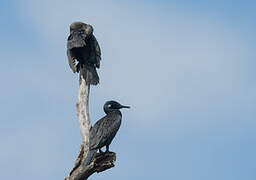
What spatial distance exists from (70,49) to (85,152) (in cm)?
183

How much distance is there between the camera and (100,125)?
999 centimetres

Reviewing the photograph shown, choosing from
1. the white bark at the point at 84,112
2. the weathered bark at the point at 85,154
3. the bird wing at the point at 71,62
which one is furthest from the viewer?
the bird wing at the point at 71,62

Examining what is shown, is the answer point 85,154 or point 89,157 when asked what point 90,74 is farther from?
point 89,157

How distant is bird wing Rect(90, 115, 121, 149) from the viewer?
9.66 metres

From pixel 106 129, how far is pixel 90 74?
39.3 inches

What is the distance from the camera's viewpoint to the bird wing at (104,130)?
966cm

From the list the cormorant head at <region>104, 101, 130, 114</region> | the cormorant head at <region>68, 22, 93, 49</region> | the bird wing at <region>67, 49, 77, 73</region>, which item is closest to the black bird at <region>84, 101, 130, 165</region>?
the cormorant head at <region>104, 101, 130, 114</region>

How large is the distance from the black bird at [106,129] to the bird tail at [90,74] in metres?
0.60

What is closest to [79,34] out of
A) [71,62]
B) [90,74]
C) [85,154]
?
[71,62]

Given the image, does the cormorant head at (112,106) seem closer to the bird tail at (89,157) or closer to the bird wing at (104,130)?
the bird wing at (104,130)

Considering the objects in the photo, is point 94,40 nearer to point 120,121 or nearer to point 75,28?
point 75,28

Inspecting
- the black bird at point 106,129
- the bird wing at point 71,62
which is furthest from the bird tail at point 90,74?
the black bird at point 106,129

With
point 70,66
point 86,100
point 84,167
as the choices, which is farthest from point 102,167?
point 70,66

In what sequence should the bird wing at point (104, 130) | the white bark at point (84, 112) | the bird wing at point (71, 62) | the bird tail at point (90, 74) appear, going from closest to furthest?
the bird wing at point (104, 130), the white bark at point (84, 112), the bird tail at point (90, 74), the bird wing at point (71, 62)
